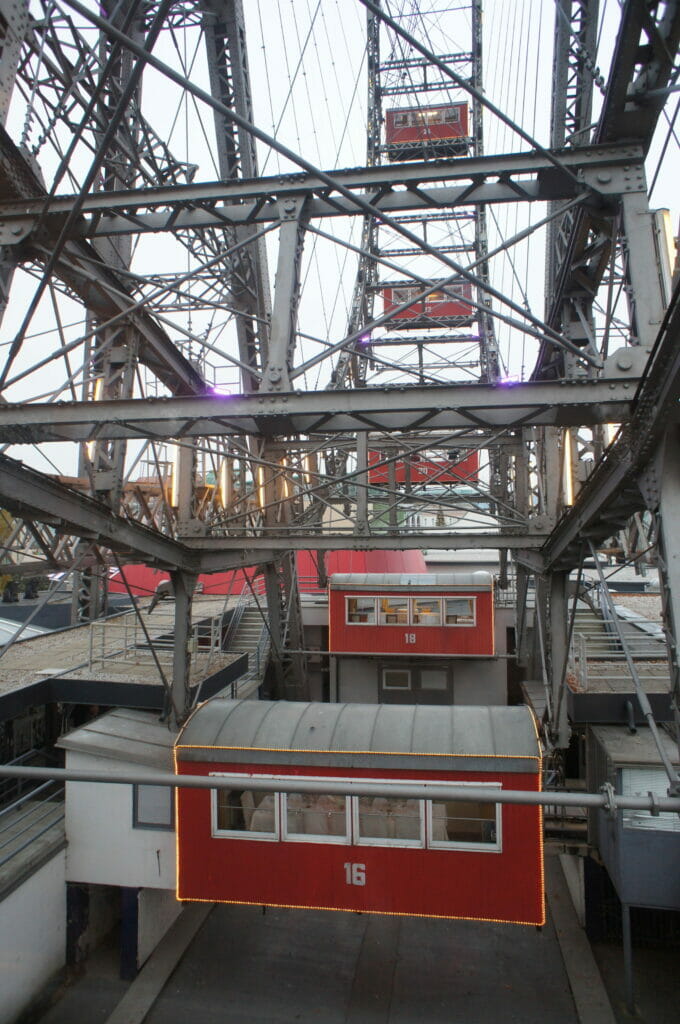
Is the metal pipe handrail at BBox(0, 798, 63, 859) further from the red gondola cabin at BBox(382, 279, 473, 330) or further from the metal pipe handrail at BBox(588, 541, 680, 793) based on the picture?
the red gondola cabin at BBox(382, 279, 473, 330)

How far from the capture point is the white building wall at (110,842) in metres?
8.85

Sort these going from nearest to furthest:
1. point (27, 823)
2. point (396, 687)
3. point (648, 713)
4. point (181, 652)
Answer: point (648, 713), point (27, 823), point (181, 652), point (396, 687)

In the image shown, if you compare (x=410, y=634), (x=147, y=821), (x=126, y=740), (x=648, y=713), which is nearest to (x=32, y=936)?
(x=147, y=821)

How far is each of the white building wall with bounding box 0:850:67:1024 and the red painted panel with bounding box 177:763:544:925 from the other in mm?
2112

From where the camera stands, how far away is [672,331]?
3637mm

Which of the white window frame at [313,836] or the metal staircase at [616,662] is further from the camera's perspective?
the metal staircase at [616,662]

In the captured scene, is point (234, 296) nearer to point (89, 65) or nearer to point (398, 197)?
point (89, 65)

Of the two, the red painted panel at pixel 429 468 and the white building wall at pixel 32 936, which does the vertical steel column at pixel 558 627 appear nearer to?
the red painted panel at pixel 429 468

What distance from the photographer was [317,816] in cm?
777

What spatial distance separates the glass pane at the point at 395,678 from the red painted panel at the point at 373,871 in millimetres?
10041

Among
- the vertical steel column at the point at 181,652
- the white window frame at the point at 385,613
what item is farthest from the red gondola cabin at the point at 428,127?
the vertical steel column at the point at 181,652

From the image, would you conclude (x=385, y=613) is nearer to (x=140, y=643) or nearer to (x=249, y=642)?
(x=249, y=642)

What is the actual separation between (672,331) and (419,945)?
9947mm

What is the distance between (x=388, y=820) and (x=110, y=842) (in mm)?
4356
